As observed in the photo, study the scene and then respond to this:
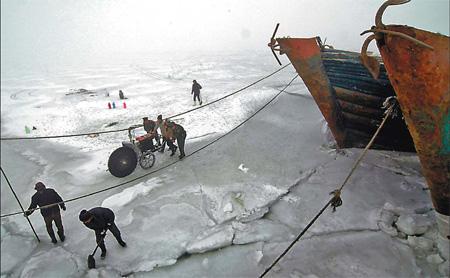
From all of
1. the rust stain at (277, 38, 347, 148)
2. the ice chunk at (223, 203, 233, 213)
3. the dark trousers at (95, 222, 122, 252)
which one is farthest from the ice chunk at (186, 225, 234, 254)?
the rust stain at (277, 38, 347, 148)

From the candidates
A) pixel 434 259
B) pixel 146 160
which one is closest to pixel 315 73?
Answer: pixel 434 259

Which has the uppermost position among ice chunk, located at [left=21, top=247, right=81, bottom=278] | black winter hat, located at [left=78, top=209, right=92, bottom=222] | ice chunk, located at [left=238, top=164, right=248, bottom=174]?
black winter hat, located at [left=78, top=209, right=92, bottom=222]

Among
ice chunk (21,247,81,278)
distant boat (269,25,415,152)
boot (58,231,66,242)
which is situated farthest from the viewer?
distant boat (269,25,415,152)

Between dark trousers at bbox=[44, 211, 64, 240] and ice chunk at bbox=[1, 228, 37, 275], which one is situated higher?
dark trousers at bbox=[44, 211, 64, 240]

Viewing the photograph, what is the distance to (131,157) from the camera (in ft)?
21.8

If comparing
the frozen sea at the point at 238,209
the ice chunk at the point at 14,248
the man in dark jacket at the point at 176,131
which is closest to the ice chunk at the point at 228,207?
the frozen sea at the point at 238,209

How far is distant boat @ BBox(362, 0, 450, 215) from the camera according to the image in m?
2.98

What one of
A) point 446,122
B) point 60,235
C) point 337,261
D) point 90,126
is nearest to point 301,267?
point 337,261

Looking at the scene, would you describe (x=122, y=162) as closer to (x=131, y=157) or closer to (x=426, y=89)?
(x=131, y=157)

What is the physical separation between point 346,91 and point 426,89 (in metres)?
3.24

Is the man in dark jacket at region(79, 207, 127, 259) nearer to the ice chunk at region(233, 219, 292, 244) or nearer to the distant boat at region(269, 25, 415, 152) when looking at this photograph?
the ice chunk at region(233, 219, 292, 244)

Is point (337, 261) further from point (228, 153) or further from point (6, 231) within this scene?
point (6, 231)

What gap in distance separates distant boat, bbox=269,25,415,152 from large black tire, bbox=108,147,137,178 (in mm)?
3998

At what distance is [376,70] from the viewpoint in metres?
3.50
